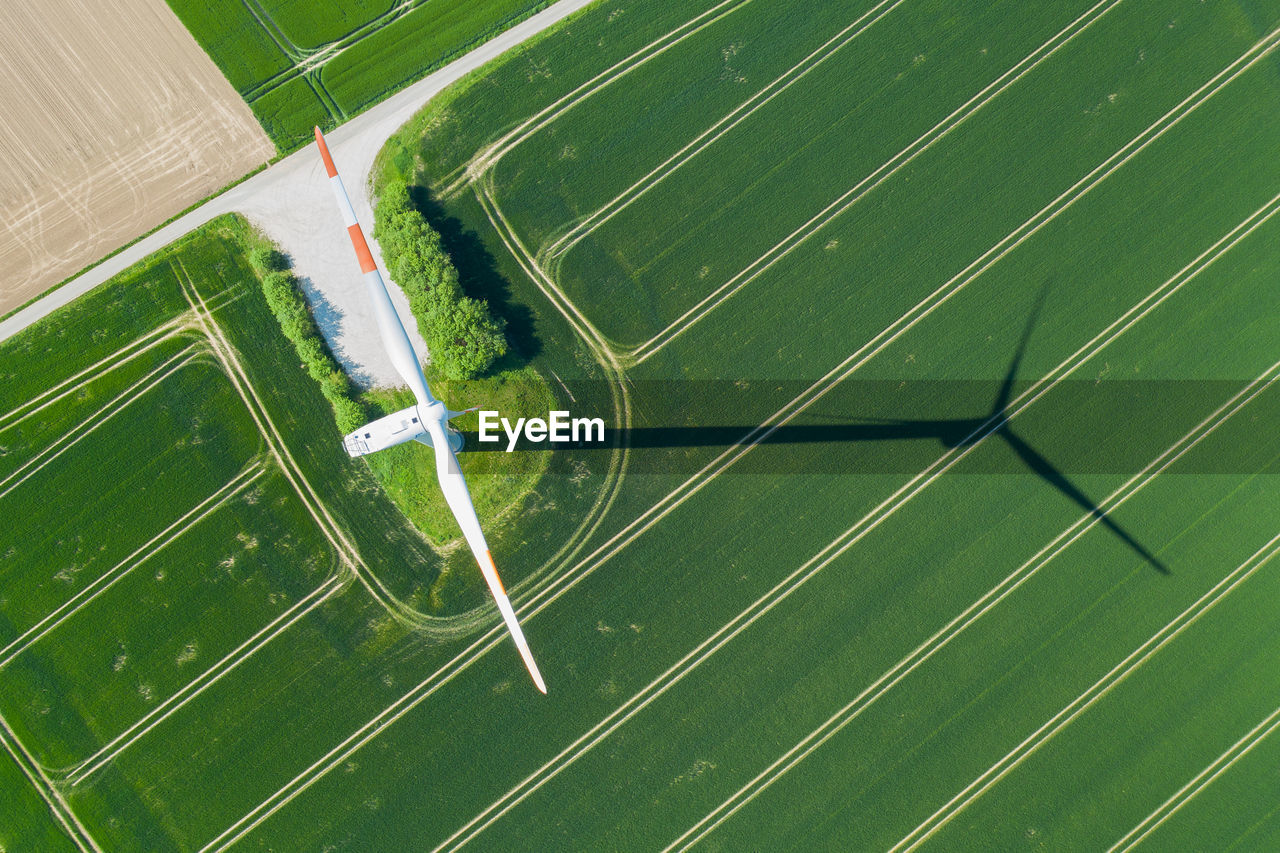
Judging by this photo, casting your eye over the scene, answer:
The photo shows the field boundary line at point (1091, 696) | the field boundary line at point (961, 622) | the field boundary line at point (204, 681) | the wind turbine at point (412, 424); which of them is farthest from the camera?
the field boundary line at point (1091, 696)

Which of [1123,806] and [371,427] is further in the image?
[1123,806]

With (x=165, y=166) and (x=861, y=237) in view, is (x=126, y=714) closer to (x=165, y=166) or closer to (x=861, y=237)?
(x=165, y=166)

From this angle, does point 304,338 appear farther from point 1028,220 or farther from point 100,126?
point 1028,220

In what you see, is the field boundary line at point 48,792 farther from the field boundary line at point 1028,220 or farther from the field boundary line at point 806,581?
the field boundary line at point 1028,220

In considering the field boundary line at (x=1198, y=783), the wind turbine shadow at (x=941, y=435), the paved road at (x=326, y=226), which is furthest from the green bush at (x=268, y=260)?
the field boundary line at (x=1198, y=783)

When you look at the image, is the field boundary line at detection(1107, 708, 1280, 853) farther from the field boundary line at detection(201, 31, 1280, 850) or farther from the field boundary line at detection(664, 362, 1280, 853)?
the field boundary line at detection(201, 31, 1280, 850)

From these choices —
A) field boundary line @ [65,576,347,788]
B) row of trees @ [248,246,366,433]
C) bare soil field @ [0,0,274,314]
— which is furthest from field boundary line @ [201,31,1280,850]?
bare soil field @ [0,0,274,314]

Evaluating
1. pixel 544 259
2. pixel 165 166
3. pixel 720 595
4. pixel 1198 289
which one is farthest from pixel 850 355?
pixel 165 166

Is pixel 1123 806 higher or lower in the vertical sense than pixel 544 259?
lower
